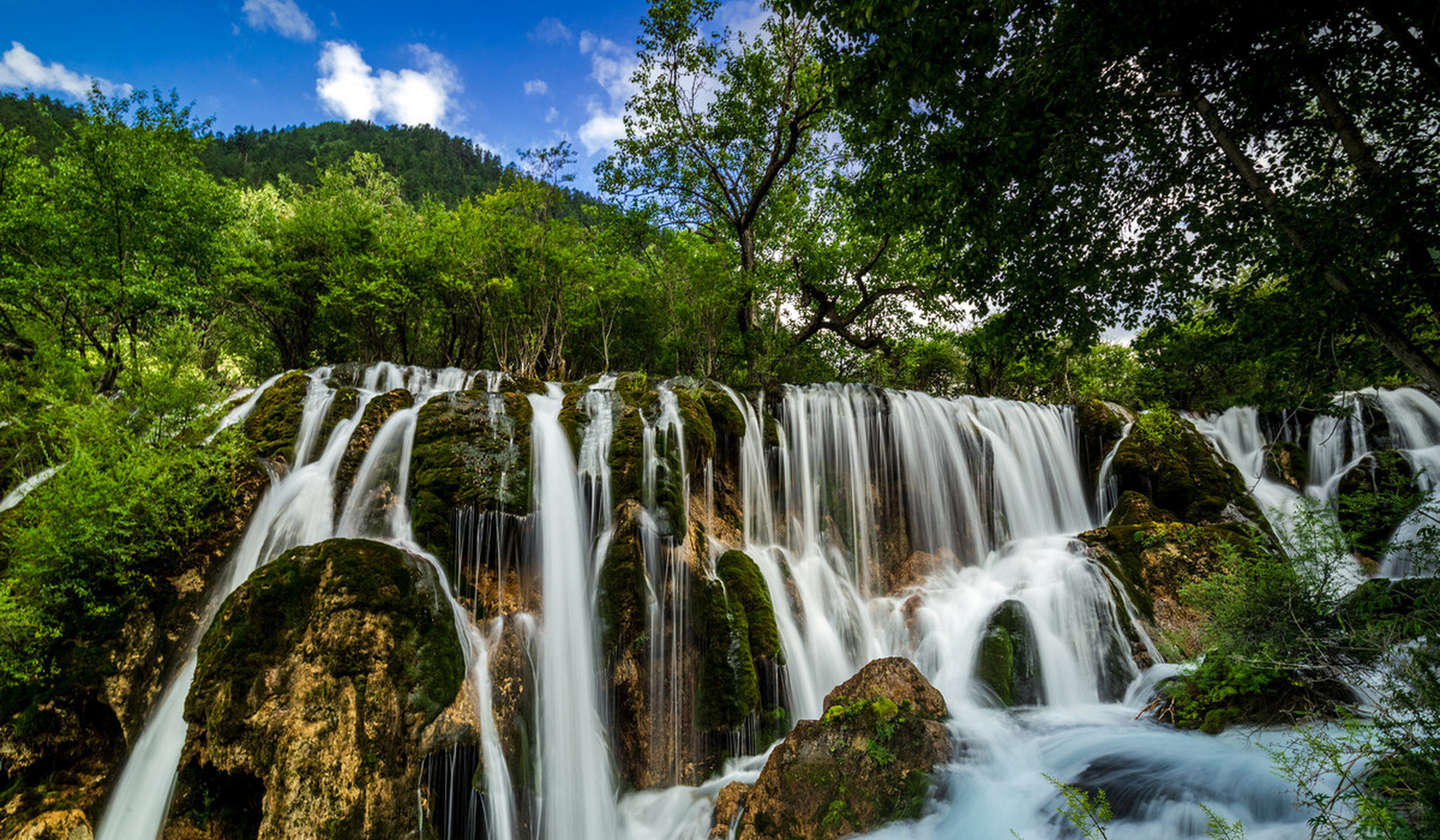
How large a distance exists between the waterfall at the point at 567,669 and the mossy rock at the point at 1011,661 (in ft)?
18.2

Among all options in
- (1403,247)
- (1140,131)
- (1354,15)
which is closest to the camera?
(1403,247)

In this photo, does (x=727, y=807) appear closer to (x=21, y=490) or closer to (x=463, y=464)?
(x=463, y=464)

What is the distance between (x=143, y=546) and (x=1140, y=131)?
11618 mm

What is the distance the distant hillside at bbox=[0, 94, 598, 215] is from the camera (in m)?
47.1

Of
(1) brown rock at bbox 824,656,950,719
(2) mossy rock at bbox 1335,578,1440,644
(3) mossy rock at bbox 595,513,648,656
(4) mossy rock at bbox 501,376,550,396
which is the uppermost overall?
(4) mossy rock at bbox 501,376,550,396

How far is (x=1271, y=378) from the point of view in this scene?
4.82 m

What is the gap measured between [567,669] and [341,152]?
87.7m

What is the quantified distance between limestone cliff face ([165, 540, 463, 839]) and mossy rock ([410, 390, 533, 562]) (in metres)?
1.56

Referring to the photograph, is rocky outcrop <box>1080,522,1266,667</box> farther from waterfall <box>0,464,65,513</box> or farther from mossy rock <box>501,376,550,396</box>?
waterfall <box>0,464,65,513</box>

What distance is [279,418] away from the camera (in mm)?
8664

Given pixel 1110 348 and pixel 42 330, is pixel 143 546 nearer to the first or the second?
pixel 42 330

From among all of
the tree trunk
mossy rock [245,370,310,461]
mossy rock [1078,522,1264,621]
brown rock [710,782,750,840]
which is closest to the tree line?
the tree trunk

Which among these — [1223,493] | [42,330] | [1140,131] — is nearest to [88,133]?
[42,330]

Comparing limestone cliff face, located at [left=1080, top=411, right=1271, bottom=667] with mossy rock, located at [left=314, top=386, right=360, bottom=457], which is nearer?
limestone cliff face, located at [left=1080, top=411, right=1271, bottom=667]
